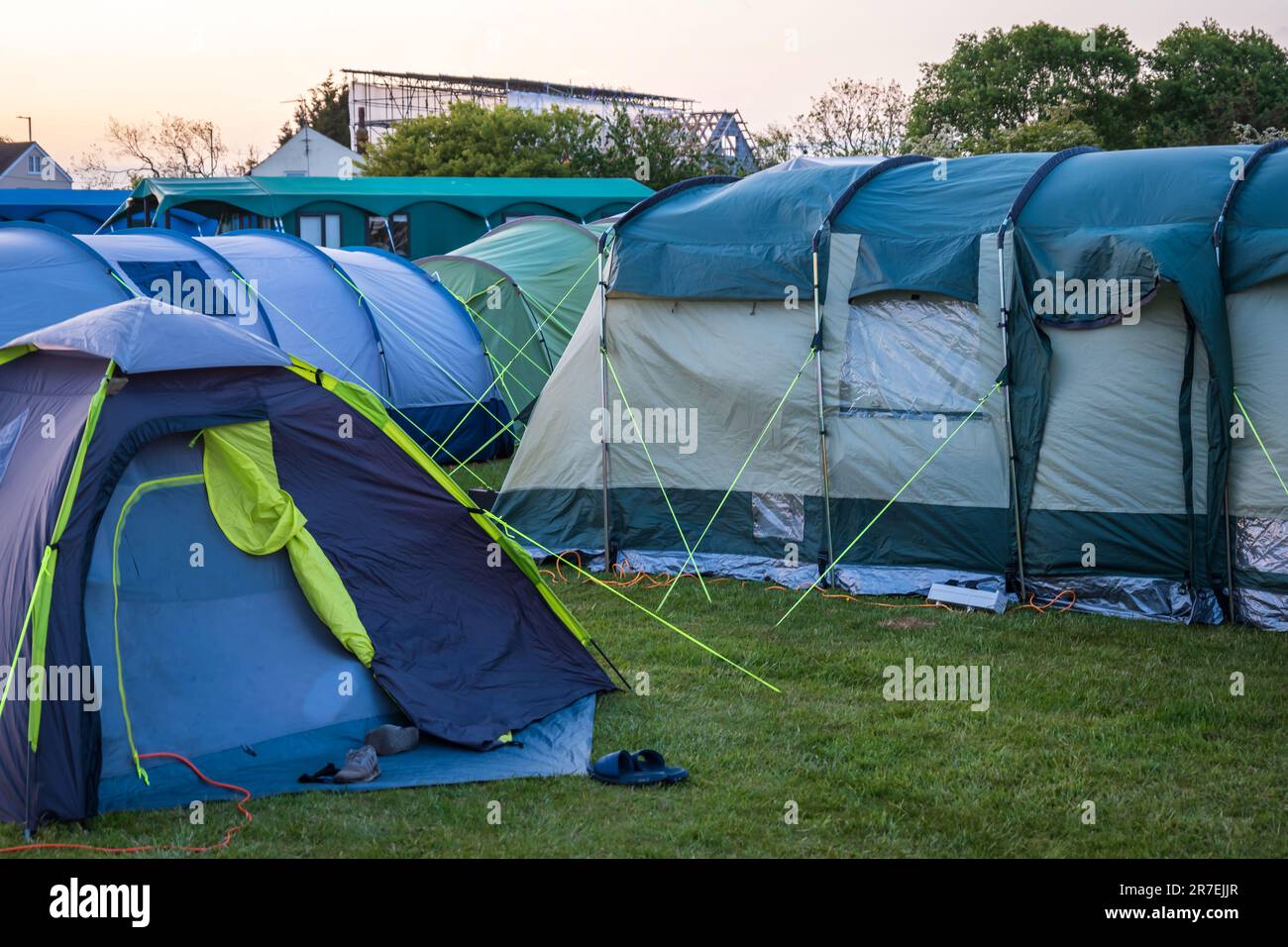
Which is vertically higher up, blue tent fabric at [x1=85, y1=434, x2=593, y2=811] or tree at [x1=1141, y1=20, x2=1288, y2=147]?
tree at [x1=1141, y1=20, x2=1288, y2=147]

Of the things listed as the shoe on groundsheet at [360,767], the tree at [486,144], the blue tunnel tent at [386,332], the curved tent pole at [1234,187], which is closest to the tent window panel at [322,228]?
the tree at [486,144]

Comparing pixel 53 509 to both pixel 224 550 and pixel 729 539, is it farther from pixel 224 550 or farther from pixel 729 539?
pixel 729 539

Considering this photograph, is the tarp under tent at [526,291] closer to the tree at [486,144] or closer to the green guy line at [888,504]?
the green guy line at [888,504]

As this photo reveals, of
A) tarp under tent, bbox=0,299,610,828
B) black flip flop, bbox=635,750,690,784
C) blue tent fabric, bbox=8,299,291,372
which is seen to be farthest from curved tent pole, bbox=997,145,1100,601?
blue tent fabric, bbox=8,299,291,372

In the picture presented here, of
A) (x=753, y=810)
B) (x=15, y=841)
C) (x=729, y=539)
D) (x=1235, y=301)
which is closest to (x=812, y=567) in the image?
(x=729, y=539)

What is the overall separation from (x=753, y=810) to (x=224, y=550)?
2519 millimetres

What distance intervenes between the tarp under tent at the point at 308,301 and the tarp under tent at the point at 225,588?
19.1 feet

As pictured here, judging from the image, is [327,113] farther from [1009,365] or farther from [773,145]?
[1009,365]

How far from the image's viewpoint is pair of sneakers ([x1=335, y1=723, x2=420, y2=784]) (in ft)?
17.9

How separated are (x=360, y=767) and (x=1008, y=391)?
486cm

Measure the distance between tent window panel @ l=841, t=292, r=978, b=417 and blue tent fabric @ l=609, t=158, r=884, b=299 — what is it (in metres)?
0.53

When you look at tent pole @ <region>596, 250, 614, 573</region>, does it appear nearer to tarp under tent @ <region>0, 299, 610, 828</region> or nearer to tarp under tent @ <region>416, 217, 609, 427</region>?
tarp under tent @ <region>0, 299, 610, 828</region>

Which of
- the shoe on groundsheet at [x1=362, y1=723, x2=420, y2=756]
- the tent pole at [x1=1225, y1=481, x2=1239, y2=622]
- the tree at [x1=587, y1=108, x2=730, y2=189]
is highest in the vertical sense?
the tree at [x1=587, y1=108, x2=730, y2=189]

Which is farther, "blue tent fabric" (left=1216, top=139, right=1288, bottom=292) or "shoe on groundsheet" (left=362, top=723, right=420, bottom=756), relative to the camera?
"blue tent fabric" (left=1216, top=139, right=1288, bottom=292)
